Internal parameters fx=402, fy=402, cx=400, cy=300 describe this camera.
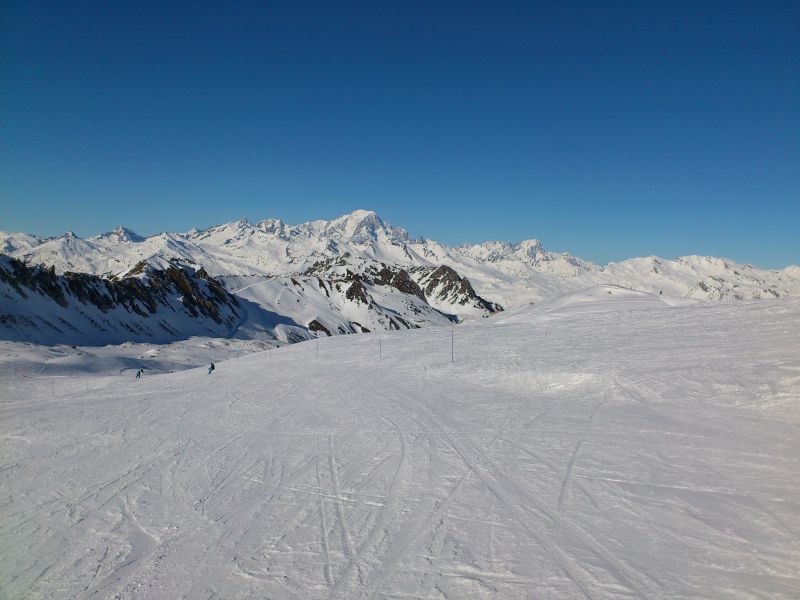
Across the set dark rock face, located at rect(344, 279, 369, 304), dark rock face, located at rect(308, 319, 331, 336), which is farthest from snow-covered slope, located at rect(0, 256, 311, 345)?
dark rock face, located at rect(344, 279, 369, 304)

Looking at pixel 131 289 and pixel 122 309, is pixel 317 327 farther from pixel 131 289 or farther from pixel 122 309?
pixel 122 309

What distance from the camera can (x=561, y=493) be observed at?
8867 millimetres

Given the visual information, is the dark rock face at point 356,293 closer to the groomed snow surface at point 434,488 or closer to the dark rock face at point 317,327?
the dark rock face at point 317,327

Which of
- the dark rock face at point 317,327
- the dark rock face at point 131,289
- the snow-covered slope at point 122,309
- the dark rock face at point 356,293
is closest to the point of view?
the snow-covered slope at point 122,309

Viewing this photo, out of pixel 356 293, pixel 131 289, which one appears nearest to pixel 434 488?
pixel 131 289

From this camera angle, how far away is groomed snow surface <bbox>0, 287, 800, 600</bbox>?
6.43m

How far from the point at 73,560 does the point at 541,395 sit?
53.6ft

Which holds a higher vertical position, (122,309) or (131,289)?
(131,289)

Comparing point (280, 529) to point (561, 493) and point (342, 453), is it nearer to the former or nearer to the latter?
point (342, 453)

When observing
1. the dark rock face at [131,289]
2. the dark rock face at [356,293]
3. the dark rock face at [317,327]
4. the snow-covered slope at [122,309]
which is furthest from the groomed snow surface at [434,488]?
the dark rock face at [356,293]

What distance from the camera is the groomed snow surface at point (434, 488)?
643cm

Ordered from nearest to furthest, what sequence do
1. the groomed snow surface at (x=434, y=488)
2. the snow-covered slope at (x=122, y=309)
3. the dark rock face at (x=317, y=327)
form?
the groomed snow surface at (x=434, y=488) → the snow-covered slope at (x=122, y=309) → the dark rock face at (x=317, y=327)

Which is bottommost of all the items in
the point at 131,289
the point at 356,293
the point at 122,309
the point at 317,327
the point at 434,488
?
the point at 434,488

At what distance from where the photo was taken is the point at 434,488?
9.33m
